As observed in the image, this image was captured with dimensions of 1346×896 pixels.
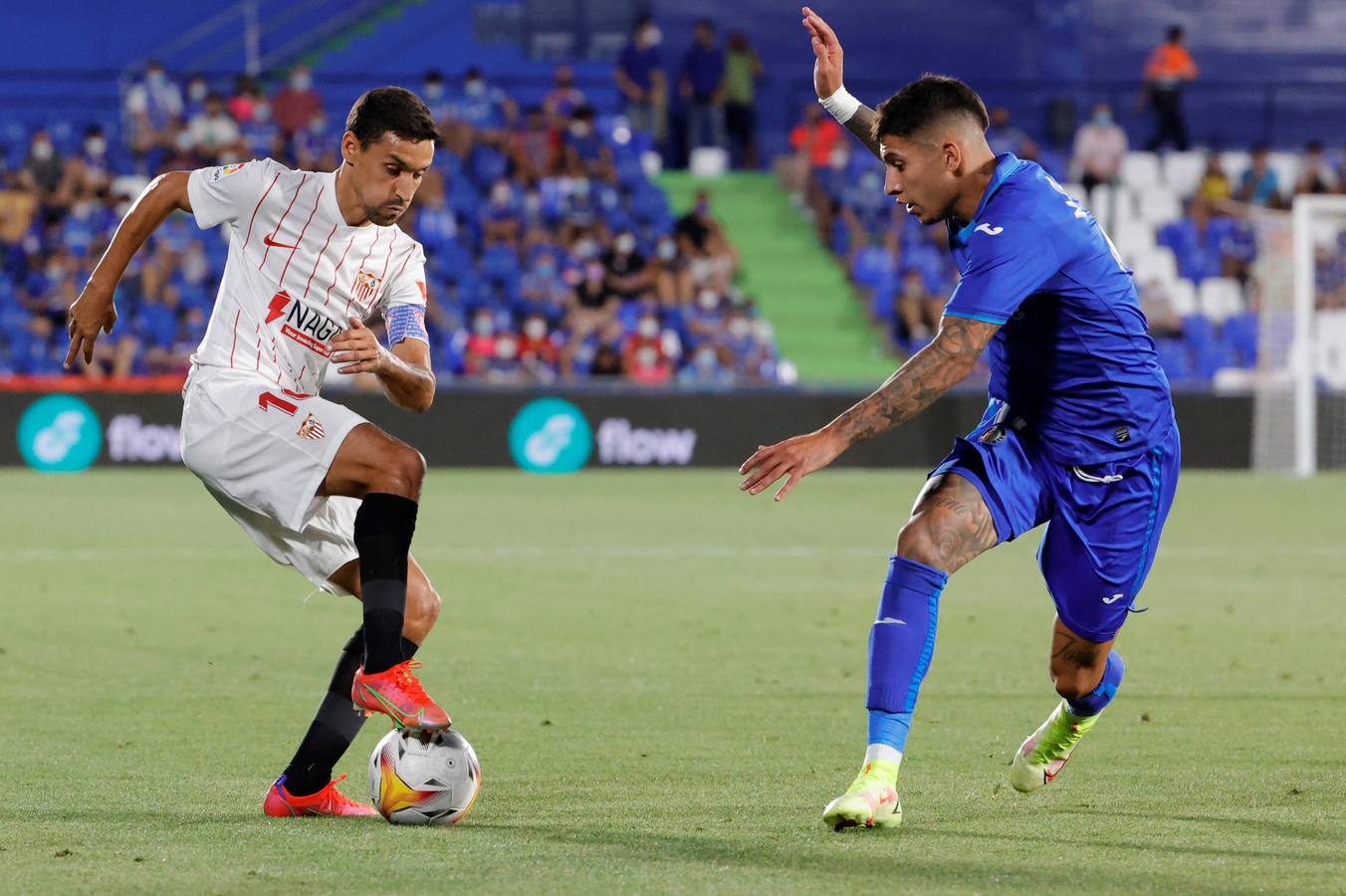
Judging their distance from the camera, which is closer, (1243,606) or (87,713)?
(87,713)

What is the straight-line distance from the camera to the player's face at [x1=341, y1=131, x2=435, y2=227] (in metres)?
5.46

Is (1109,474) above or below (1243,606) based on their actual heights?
above

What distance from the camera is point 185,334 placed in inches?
888

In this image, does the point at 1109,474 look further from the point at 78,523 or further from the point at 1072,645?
the point at 78,523

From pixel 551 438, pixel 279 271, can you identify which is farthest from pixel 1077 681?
pixel 551 438

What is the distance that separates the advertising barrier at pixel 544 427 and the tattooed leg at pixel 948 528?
16.3 m

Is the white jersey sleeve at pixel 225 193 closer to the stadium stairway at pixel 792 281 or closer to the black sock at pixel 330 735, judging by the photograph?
the black sock at pixel 330 735

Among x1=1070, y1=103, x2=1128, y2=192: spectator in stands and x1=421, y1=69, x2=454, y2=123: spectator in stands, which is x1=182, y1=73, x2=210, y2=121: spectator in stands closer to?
x1=421, y1=69, x2=454, y2=123: spectator in stands

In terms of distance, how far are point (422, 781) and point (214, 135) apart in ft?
68.2

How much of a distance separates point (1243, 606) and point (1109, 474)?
5965 millimetres

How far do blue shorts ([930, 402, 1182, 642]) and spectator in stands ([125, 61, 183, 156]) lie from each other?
21.3 meters

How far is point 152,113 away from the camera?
2553 centimetres

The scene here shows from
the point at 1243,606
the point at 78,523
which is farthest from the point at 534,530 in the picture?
the point at 1243,606

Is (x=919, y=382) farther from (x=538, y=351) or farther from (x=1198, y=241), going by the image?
(x=1198, y=241)
